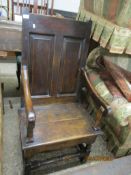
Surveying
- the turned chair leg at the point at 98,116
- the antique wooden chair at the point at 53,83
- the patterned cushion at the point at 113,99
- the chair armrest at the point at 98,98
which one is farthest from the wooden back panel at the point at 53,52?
the turned chair leg at the point at 98,116

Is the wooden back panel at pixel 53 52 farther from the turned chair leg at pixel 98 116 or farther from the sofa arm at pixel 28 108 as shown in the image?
the turned chair leg at pixel 98 116

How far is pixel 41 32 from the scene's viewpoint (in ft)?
4.03

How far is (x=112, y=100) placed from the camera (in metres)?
1.44

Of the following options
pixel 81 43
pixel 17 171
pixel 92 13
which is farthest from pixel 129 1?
pixel 17 171

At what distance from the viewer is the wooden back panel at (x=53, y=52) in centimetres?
122

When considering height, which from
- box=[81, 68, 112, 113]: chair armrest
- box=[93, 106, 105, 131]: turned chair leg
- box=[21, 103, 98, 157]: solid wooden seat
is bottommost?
box=[21, 103, 98, 157]: solid wooden seat

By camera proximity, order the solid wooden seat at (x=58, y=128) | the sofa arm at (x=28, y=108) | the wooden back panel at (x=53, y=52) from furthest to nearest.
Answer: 1. the wooden back panel at (x=53, y=52)
2. the solid wooden seat at (x=58, y=128)
3. the sofa arm at (x=28, y=108)

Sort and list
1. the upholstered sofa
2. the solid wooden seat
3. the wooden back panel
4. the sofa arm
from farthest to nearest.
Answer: the upholstered sofa → the wooden back panel → the solid wooden seat → the sofa arm

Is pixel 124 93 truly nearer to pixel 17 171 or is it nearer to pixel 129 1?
pixel 129 1

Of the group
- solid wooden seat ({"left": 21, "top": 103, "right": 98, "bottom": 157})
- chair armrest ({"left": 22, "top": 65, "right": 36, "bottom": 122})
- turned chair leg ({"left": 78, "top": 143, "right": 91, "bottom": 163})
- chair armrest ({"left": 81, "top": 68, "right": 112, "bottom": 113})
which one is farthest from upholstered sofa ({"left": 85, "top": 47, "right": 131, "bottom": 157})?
chair armrest ({"left": 22, "top": 65, "right": 36, "bottom": 122})

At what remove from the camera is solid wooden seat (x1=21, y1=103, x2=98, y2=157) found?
112 cm

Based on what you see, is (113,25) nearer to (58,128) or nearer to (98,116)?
(98,116)

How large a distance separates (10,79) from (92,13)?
1.65 m

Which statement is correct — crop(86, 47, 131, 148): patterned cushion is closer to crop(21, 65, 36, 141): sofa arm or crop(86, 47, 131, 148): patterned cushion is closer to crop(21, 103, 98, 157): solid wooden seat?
crop(21, 103, 98, 157): solid wooden seat
